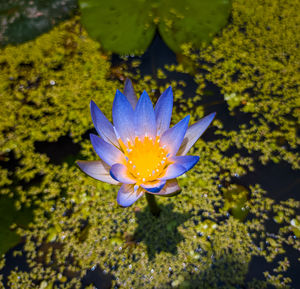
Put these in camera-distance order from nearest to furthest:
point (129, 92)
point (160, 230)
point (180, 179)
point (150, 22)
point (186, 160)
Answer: point (186, 160) → point (129, 92) → point (160, 230) → point (180, 179) → point (150, 22)

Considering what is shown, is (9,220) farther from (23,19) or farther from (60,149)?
(23,19)

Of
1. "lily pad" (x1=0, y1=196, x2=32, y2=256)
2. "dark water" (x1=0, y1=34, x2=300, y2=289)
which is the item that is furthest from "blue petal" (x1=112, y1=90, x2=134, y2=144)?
"lily pad" (x1=0, y1=196, x2=32, y2=256)

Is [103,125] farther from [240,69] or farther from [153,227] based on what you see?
[240,69]

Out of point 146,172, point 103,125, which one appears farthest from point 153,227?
point 103,125

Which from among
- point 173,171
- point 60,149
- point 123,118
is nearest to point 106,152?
point 123,118

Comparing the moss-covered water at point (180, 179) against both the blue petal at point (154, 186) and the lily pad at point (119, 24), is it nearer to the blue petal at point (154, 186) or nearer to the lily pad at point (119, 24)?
the lily pad at point (119, 24)

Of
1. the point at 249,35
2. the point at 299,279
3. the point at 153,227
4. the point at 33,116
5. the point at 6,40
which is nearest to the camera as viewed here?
the point at 299,279
